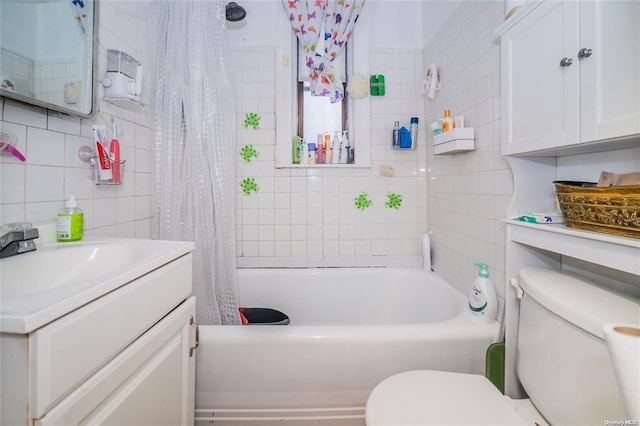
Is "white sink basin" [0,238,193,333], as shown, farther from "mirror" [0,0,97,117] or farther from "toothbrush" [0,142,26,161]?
"mirror" [0,0,97,117]

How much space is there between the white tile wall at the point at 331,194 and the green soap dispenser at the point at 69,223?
998 millimetres

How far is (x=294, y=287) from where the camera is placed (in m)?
1.85

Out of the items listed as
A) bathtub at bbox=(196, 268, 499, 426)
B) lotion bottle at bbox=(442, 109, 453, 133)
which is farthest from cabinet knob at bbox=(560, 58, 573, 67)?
bathtub at bbox=(196, 268, 499, 426)

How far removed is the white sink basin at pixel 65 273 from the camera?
430mm

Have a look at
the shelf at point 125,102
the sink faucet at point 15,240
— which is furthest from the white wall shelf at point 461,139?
the sink faucet at point 15,240

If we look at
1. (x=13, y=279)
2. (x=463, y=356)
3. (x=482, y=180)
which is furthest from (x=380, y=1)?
(x=13, y=279)

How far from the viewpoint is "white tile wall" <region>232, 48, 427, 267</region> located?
6.25 feet

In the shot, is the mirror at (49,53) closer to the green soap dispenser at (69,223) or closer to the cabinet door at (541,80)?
the green soap dispenser at (69,223)

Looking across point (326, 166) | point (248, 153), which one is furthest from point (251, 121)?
point (326, 166)

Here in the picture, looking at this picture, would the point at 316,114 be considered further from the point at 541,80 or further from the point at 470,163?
the point at 541,80

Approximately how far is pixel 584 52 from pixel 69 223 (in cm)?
163

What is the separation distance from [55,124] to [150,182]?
1.83 feet

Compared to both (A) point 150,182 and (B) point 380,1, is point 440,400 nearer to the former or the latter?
(A) point 150,182

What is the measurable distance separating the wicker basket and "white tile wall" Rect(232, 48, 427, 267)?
1194 mm
